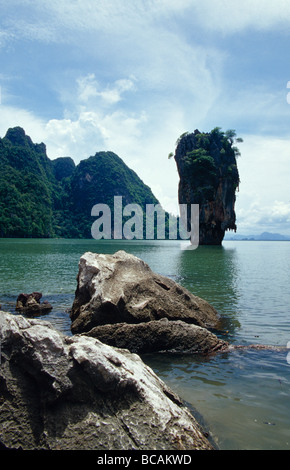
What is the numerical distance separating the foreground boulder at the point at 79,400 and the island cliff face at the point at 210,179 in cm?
6282

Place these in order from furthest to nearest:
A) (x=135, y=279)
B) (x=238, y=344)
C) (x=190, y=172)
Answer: (x=190, y=172) → (x=135, y=279) → (x=238, y=344)

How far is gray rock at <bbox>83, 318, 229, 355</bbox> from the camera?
7.70 meters

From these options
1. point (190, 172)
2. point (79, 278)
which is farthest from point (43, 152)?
point (79, 278)

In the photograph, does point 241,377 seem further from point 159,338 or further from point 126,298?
point 126,298

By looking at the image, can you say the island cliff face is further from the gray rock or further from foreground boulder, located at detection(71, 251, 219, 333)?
the gray rock

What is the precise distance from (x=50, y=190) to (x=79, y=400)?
169 meters

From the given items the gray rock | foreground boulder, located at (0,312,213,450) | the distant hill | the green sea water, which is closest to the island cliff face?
the green sea water

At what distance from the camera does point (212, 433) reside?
438 cm

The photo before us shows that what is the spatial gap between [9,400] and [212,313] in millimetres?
8026

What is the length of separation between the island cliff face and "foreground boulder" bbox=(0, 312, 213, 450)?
206 feet

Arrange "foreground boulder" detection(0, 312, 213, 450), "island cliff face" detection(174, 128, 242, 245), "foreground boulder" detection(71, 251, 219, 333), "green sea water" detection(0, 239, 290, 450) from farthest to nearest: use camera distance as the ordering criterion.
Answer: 1. "island cliff face" detection(174, 128, 242, 245)
2. "foreground boulder" detection(71, 251, 219, 333)
3. "green sea water" detection(0, 239, 290, 450)
4. "foreground boulder" detection(0, 312, 213, 450)

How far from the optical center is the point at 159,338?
7812 millimetres
